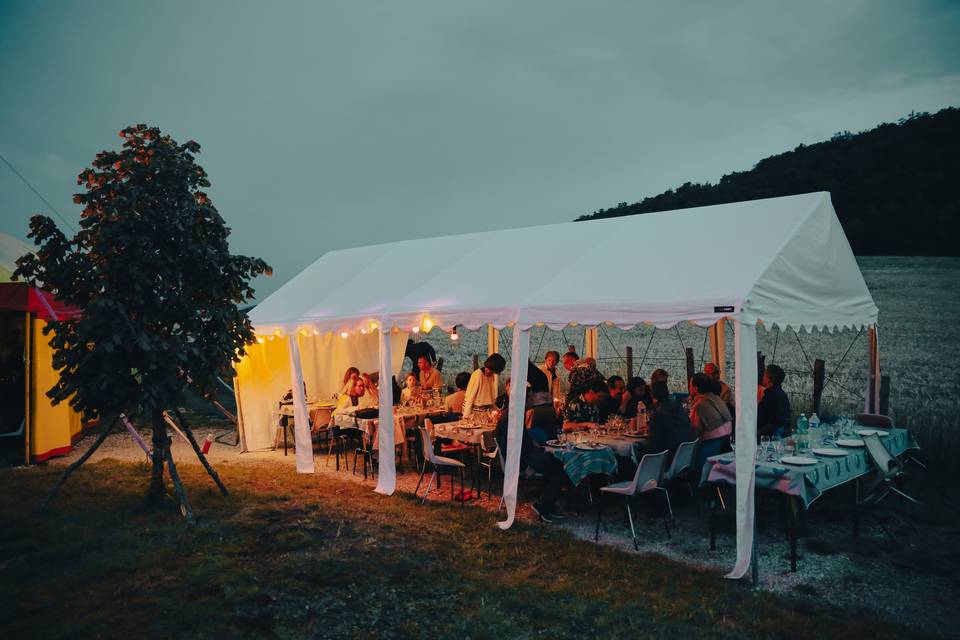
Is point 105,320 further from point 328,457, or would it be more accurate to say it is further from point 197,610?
point 328,457

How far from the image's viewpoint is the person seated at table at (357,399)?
32.8 ft

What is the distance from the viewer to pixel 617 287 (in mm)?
6387

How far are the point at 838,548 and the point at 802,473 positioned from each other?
1.10 m

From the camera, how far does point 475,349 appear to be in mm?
30844

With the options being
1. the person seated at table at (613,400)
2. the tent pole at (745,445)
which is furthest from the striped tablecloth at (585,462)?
the person seated at table at (613,400)

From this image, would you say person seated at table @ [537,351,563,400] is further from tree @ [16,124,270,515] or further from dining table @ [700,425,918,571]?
tree @ [16,124,270,515]

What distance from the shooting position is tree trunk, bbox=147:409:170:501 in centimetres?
715

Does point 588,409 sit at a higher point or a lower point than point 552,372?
lower

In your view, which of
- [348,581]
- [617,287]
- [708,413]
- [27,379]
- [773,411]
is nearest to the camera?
[348,581]

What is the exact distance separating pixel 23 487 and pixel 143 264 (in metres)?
4.15

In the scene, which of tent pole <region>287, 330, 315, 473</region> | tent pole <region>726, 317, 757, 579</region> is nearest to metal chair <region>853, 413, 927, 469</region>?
tent pole <region>726, 317, 757, 579</region>

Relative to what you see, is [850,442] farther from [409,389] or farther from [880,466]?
[409,389]

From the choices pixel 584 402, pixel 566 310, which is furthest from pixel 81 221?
pixel 584 402

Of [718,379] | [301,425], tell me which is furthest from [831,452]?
[301,425]
